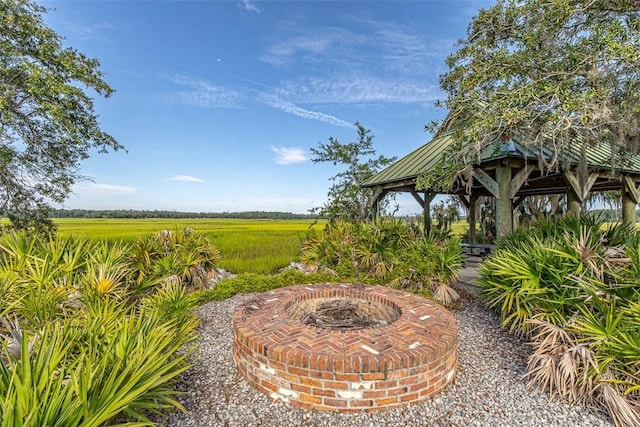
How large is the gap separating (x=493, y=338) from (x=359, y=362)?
3110 millimetres

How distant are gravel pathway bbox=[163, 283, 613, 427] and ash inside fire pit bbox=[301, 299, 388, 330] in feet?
4.11

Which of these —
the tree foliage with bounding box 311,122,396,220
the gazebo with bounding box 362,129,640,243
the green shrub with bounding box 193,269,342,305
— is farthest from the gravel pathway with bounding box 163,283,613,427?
the tree foliage with bounding box 311,122,396,220

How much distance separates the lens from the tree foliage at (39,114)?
6.69 m

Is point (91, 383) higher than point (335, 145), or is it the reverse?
point (335, 145)

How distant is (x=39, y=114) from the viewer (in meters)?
7.62

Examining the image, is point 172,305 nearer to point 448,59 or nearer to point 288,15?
point 448,59

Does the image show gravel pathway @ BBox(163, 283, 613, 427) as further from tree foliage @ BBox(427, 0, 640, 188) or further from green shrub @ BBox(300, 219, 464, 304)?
tree foliage @ BBox(427, 0, 640, 188)

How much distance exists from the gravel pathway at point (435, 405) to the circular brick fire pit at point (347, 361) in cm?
11

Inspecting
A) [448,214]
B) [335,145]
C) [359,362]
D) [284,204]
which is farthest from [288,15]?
[284,204]

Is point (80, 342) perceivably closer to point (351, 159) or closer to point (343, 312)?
point (343, 312)

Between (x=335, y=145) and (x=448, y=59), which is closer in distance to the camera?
(x=448, y=59)

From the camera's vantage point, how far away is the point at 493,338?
461 cm

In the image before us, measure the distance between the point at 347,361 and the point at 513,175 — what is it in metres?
8.91

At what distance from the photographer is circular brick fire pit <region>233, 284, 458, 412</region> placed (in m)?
2.76
